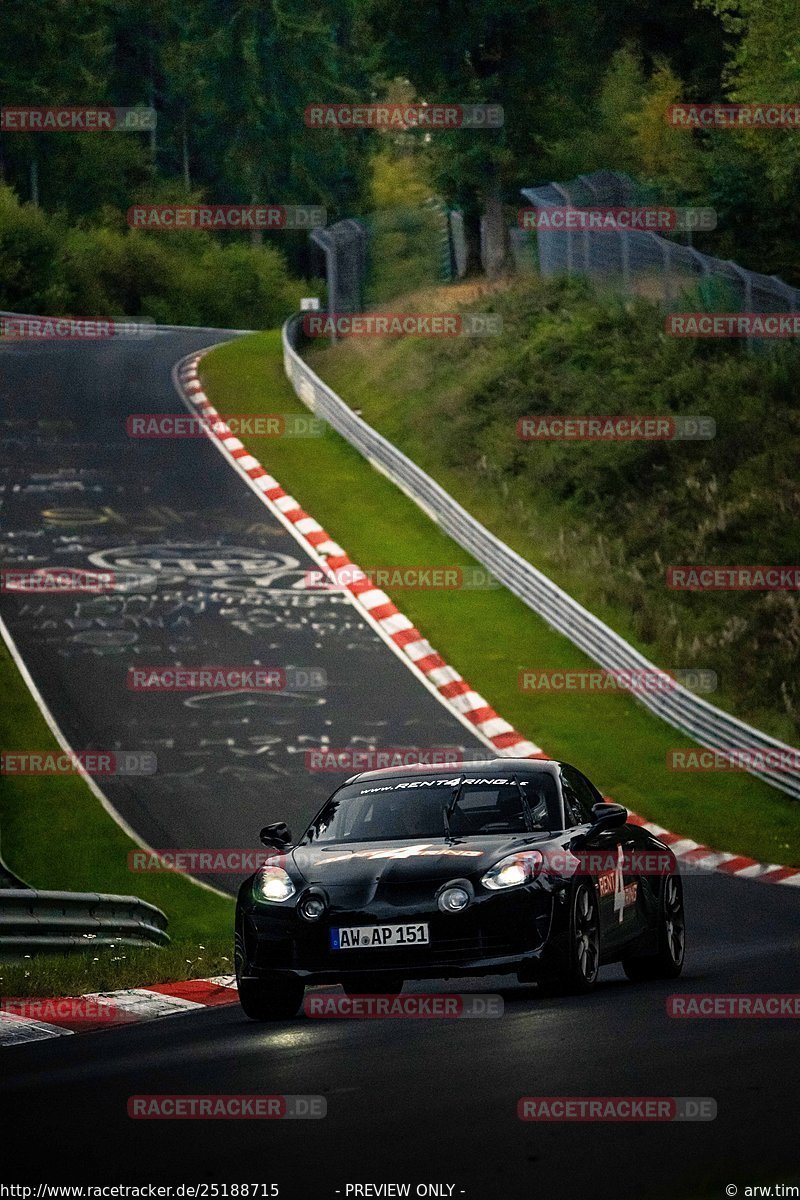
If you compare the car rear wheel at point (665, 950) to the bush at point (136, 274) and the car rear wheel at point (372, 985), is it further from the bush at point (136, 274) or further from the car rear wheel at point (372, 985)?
the bush at point (136, 274)

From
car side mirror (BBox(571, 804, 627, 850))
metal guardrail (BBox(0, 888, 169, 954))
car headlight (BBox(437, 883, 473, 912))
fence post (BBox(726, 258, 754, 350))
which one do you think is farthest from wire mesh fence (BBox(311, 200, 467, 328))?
car headlight (BBox(437, 883, 473, 912))

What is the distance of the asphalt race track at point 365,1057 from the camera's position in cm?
633

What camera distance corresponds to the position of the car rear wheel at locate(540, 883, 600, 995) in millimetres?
10508

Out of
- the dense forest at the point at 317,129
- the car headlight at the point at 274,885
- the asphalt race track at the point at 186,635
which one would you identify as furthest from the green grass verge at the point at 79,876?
the dense forest at the point at 317,129

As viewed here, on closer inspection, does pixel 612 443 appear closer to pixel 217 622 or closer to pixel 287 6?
pixel 217 622

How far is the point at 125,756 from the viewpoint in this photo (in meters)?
22.9

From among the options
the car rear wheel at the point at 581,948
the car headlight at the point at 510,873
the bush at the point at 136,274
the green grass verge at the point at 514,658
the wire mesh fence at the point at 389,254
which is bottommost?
the bush at the point at 136,274

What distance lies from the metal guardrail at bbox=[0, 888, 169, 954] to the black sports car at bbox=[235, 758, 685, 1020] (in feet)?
9.40

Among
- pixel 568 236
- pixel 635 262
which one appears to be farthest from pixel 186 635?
pixel 568 236

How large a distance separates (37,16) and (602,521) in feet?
201

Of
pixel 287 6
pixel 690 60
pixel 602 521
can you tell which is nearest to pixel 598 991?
pixel 602 521

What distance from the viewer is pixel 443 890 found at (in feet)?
33.9

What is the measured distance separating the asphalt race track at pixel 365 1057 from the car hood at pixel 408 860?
2.44 ft

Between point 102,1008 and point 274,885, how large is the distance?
1.46 meters
